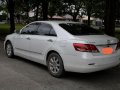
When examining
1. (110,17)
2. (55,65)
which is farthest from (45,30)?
(110,17)

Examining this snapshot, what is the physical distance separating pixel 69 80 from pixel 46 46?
123 cm

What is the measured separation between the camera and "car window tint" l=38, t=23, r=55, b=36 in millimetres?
7251

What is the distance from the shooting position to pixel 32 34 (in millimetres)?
7984

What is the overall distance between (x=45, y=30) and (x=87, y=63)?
6.61 ft

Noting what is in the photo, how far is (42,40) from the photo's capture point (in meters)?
7.32

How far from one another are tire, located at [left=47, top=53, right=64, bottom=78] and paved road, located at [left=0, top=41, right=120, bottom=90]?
0.49 feet

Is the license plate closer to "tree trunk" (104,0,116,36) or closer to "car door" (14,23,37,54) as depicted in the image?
"car door" (14,23,37,54)

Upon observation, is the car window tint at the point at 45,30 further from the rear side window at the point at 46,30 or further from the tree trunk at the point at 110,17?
the tree trunk at the point at 110,17

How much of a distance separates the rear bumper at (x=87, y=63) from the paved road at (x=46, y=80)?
0.39 m

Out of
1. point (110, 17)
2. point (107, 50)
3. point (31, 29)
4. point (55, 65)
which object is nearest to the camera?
point (107, 50)

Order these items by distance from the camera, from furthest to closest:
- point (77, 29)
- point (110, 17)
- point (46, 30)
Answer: point (110, 17) < point (46, 30) < point (77, 29)

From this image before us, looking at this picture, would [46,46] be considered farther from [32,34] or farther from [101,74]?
[101,74]

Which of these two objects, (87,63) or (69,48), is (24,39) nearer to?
(69,48)

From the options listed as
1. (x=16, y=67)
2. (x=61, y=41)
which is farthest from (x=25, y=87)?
(x=16, y=67)
